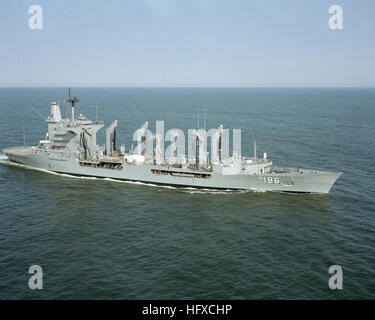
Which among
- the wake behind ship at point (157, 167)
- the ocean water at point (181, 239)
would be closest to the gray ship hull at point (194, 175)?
the wake behind ship at point (157, 167)

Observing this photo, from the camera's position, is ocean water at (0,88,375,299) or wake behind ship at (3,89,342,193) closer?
ocean water at (0,88,375,299)

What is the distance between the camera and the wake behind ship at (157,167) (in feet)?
159

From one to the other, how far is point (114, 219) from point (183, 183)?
15597 mm

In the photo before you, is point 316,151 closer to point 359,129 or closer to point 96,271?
point 359,129

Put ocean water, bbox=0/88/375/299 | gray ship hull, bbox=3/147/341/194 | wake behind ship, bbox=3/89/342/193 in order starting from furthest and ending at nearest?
wake behind ship, bbox=3/89/342/193, gray ship hull, bbox=3/147/341/194, ocean water, bbox=0/88/375/299

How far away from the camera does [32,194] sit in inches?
1893

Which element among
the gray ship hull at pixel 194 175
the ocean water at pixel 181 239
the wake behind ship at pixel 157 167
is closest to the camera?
the ocean water at pixel 181 239

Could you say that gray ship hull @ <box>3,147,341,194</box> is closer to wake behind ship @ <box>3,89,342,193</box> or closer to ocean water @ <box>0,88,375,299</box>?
wake behind ship @ <box>3,89,342,193</box>

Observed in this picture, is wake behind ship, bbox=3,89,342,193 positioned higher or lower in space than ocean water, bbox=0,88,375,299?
higher

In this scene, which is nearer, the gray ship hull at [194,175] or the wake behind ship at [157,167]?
the gray ship hull at [194,175]

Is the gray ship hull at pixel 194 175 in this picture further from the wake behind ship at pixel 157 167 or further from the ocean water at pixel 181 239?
the ocean water at pixel 181 239

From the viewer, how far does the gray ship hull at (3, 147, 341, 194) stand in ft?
156

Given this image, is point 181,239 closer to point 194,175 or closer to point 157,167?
point 194,175

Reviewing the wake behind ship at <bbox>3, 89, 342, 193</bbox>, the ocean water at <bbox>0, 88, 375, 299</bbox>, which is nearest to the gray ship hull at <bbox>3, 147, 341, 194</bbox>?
the wake behind ship at <bbox>3, 89, 342, 193</bbox>
